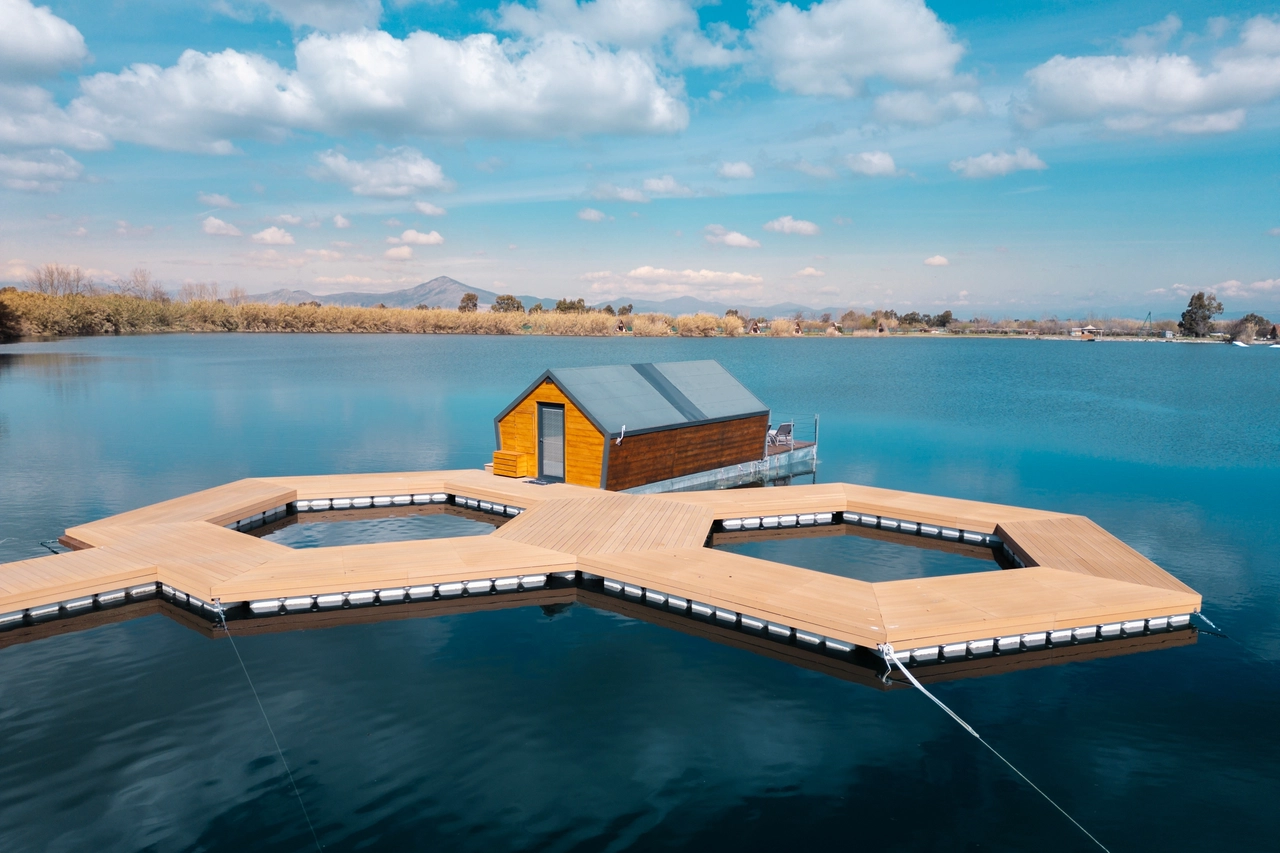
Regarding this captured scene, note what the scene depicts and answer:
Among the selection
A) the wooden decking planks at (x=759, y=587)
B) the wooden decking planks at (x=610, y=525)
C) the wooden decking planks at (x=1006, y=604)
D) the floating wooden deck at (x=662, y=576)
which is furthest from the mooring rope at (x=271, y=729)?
the wooden decking planks at (x=1006, y=604)

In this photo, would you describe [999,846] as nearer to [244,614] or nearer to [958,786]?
[958,786]

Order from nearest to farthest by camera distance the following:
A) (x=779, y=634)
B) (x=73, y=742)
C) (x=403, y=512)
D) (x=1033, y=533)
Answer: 1. (x=73, y=742)
2. (x=779, y=634)
3. (x=1033, y=533)
4. (x=403, y=512)

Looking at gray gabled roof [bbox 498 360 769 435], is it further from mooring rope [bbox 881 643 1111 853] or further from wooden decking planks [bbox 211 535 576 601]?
mooring rope [bbox 881 643 1111 853]

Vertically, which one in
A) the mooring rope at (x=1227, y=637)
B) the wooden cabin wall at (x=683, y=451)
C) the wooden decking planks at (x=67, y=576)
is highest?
the wooden cabin wall at (x=683, y=451)

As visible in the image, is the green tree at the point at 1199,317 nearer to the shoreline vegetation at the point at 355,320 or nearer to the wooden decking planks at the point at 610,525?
the shoreline vegetation at the point at 355,320

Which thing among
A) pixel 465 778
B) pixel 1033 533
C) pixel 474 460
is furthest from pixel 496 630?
pixel 474 460

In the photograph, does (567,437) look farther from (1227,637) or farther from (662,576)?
→ (1227,637)

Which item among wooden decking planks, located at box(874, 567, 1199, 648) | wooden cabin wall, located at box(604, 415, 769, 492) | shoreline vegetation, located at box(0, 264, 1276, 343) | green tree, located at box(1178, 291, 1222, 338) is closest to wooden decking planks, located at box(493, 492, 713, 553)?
wooden cabin wall, located at box(604, 415, 769, 492)
